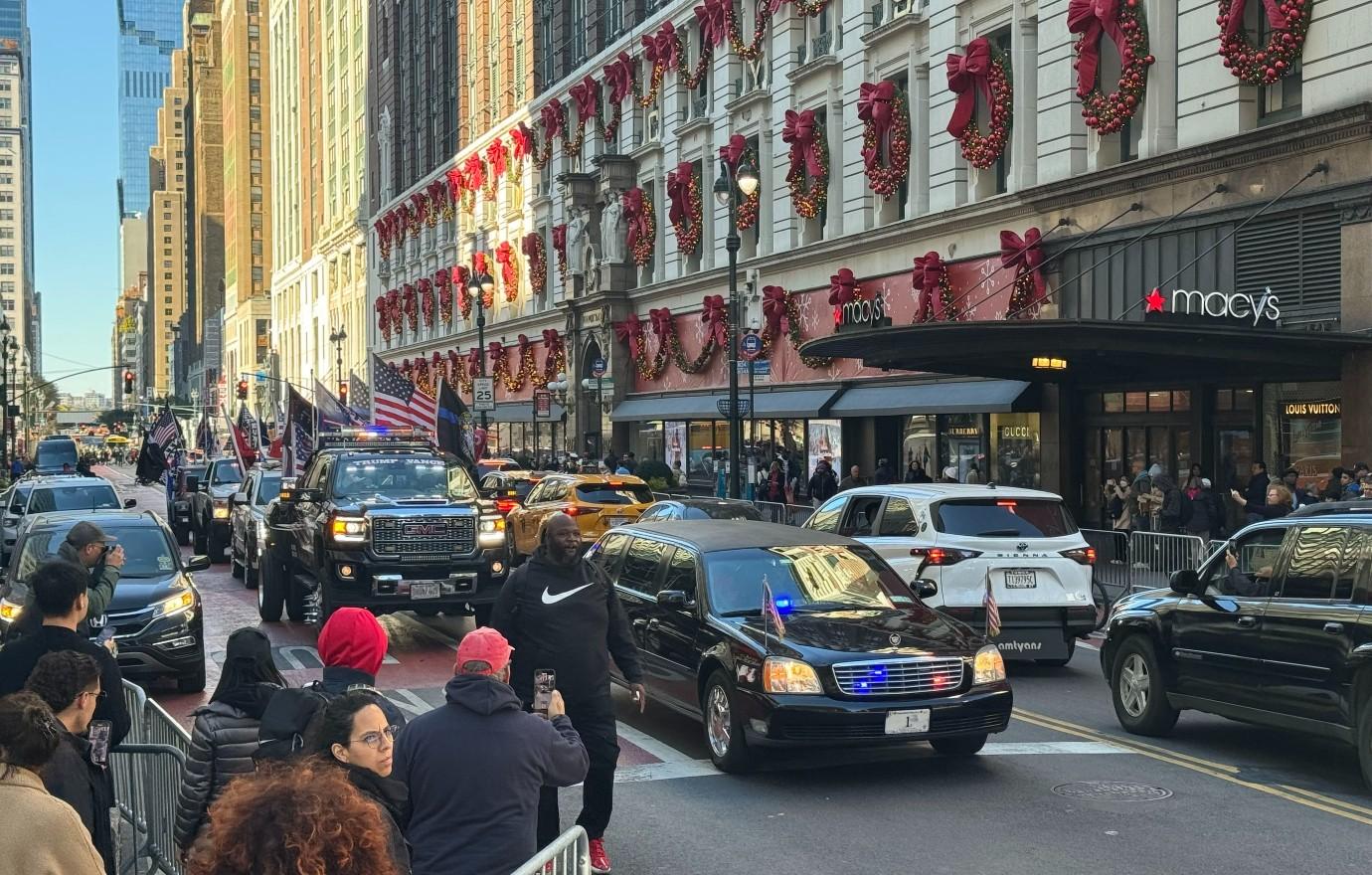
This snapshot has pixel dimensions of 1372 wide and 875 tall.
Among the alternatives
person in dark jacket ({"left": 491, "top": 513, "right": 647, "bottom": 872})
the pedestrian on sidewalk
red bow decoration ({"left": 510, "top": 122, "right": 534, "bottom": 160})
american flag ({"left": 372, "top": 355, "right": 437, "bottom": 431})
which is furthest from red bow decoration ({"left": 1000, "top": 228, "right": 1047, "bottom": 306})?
red bow decoration ({"left": 510, "top": 122, "right": 534, "bottom": 160})

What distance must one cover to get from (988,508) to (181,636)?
7.90 metres

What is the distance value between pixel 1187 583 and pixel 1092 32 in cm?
1901

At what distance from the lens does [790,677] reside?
33.8 ft

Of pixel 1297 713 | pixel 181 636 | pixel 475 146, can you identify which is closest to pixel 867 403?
pixel 181 636

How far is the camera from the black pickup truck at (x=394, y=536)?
17.8 meters

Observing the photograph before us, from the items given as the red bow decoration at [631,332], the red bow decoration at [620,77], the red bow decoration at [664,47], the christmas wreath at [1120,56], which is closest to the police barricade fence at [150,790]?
the christmas wreath at [1120,56]

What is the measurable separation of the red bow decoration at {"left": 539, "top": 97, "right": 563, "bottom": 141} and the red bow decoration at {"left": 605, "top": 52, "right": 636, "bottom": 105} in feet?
18.2

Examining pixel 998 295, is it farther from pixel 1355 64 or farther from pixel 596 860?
pixel 596 860

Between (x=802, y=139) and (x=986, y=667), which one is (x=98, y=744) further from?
(x=802, y=139)

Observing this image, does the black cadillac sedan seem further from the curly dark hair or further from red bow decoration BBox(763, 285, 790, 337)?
red bow decoration BBox(763, 285, 790, 337)

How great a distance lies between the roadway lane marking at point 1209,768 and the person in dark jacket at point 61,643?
7.02 metres

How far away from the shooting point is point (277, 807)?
122 inches

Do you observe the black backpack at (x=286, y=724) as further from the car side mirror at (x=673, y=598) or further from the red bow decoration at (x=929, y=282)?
the red bow decoration at (x=929, y=282)

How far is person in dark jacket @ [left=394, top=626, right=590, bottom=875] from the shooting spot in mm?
5273
